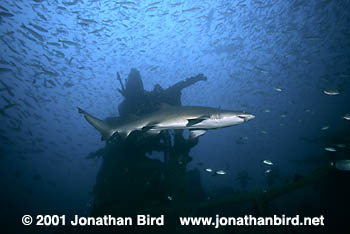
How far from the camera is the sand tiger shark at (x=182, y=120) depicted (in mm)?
2646

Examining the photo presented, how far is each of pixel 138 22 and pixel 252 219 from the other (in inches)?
692

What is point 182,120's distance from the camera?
9.29ft

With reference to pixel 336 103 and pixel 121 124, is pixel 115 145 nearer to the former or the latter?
pixel 121 124

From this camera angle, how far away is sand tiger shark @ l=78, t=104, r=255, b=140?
8.68ft

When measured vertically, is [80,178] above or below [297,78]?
below

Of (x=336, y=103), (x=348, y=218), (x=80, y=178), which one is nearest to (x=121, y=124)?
(x=348, y=218)

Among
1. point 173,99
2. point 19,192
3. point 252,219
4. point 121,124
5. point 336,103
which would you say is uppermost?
point 336,103

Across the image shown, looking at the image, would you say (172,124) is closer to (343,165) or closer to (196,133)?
(196,133)

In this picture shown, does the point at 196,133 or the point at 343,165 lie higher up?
the point at 196,133

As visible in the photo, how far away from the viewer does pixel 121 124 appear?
345 cm

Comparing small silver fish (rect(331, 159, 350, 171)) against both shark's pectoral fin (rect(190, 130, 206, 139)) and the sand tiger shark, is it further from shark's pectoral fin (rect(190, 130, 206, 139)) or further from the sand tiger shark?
shark's pectoral fin (rect(190, 130, 206, 139))

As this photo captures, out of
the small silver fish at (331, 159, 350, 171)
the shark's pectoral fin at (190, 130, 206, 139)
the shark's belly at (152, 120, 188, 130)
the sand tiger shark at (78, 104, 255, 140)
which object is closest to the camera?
the sand tiger shark at (78, 104, 255, 140)

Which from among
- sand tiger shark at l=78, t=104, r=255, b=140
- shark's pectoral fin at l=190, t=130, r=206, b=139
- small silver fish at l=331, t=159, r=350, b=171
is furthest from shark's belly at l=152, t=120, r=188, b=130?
small silver fish at l=331, t=159, r=350, b=171

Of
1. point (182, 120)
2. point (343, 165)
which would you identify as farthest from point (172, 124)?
point (343, 165)
